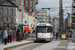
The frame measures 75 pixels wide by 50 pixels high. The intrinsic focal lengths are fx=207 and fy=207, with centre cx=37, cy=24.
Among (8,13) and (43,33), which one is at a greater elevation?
(8,13)

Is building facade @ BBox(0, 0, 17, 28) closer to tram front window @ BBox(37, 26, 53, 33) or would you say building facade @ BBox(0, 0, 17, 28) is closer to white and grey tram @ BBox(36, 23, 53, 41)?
tram front window @ BBox(37, 26, 53, 33)

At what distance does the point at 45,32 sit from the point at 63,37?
1335 cm

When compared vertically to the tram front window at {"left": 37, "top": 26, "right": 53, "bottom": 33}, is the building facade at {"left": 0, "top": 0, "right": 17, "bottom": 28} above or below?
above

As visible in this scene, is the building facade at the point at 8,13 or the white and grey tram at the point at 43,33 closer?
the white and grey tram at the point at 43,33

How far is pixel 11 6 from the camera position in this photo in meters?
61.7

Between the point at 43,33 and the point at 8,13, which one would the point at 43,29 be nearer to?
the point at 43,33

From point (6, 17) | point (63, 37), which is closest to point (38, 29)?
point (63, 37)

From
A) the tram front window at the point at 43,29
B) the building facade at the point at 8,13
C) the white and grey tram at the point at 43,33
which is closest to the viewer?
the white and grey tram at the point at 43,33

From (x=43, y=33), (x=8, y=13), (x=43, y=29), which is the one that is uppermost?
(x=8, y=13)

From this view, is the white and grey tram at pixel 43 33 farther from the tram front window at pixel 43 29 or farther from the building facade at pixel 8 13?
the building facade at pixel 8 13

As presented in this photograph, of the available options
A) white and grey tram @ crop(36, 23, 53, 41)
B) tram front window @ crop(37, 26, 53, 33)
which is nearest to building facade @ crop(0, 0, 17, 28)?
tram front window @ crop(37, 26, 53, 33)

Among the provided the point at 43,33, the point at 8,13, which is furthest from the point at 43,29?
the point at 8,13

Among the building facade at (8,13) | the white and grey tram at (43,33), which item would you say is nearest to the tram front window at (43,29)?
the white and grey tram at (43,33)

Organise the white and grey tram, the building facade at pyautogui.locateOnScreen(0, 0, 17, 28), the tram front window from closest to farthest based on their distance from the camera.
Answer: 1. the white and grey tram
2. the tram front window
3. the building facade at pyautogui.locateOnScreen(0, 0, 17, 28)
